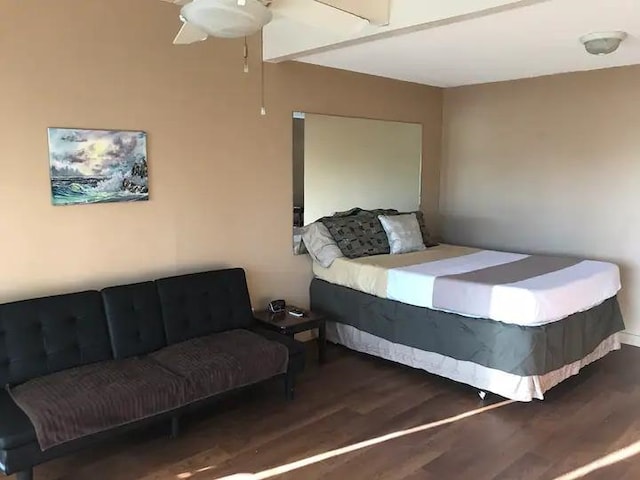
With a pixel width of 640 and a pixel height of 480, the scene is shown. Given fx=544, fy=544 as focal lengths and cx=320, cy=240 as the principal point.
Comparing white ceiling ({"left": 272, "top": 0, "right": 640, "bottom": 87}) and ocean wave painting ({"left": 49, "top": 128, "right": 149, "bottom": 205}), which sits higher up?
white ceiling ({"left": 272, "top": 0, "right": 640, "bottom": 87})

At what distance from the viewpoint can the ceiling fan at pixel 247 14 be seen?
195cm

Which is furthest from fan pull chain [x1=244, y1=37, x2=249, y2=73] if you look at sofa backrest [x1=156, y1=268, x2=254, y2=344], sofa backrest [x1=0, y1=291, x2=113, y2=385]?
sofa backrest [x1=0, y1=291, x2=113, y2=385]

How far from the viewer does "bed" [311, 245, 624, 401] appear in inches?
125

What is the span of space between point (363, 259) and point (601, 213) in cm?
206

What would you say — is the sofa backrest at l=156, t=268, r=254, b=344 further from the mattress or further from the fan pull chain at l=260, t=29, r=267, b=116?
the fan pull chain at l=260, t=29, r=267, b=116

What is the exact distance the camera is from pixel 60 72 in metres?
2.97

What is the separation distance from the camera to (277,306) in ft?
12.8

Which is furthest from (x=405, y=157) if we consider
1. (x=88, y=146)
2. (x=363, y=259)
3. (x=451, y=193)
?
(x=88, y=146)

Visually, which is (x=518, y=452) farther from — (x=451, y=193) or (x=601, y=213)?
(x=451, y=193)

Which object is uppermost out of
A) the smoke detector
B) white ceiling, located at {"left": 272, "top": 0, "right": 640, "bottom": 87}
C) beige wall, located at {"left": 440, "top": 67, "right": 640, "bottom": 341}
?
white ceiling, located at {"left": 272, "top": 0, "right": 640, "bottom": 87}

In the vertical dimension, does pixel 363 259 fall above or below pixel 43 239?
below

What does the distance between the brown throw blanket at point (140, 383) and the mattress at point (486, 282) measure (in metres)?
1.01

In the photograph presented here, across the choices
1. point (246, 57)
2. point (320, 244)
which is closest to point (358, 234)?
point (320, 244)

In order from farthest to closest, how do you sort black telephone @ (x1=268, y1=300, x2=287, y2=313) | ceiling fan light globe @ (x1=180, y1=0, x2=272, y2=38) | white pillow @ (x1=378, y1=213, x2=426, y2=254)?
white pillow @ (x1=378, y1=213, x2=426, y2=254), black telephone @ (x1=268, y1=300, x2=287, y2=313), ceiling fan light globe @ (x1=180, y1=0, x2=272, y2=38)
